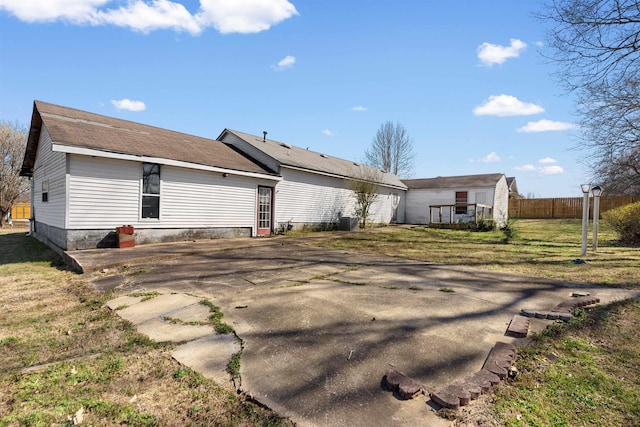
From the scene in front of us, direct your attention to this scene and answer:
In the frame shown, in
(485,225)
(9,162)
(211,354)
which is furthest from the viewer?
(9,162)

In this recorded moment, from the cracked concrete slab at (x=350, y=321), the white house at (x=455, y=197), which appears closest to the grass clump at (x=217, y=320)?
the cracked concrete slab at (x=350, y=321)

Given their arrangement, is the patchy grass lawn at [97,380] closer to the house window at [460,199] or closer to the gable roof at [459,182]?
the house window at [460,199]

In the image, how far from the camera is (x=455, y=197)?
23375 mm

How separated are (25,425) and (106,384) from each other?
53 centimetres

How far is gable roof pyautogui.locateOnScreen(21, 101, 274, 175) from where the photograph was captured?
930 centimetres

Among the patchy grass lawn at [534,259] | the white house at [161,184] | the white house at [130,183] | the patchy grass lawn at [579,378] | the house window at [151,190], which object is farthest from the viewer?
the house window at [151,190]

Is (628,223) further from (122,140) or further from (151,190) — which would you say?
(122,140)

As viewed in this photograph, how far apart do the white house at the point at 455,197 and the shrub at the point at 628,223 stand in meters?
7.79

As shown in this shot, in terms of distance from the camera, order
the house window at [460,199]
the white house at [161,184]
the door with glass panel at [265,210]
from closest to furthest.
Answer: the white house at [161,184]
the door with glass panel at [265,210]
the house window at [460,199]

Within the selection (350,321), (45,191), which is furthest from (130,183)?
(350,321)

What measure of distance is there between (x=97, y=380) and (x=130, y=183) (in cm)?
855

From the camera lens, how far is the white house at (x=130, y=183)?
905cm

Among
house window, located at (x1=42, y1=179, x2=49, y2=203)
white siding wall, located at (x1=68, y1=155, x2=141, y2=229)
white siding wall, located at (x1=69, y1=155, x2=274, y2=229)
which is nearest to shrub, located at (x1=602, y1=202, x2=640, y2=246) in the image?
white siding wall, located at (x1=69, y1=155, x2=274, y2=229)

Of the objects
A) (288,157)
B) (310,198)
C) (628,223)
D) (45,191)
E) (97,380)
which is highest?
(288,157)
